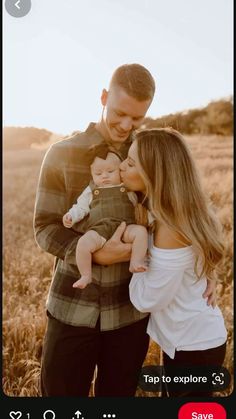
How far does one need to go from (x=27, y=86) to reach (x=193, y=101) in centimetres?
92

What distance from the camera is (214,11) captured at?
7.88 ft

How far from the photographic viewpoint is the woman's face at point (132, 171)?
2010 mm

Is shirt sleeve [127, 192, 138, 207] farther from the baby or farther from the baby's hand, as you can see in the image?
the baby's hand

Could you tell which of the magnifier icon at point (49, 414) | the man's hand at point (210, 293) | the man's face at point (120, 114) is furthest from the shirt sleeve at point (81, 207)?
the magnifier icon at point (49, 414)

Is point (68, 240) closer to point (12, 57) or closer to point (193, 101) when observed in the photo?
point (12, 57)

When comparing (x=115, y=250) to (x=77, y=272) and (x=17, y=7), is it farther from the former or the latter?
(x=17, y=7)

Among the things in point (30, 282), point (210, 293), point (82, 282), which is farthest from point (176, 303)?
point (30, 282)

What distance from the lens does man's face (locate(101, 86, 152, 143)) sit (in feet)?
6.80

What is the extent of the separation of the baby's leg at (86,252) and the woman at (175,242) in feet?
0.63

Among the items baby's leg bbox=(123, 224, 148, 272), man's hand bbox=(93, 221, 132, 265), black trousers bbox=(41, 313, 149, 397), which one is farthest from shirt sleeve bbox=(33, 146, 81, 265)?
black trousers bbox=(41, 313, 149, 397)

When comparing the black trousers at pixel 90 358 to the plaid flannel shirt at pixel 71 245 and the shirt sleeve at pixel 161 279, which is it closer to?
the plaid flannel shirt at pixel 71 245

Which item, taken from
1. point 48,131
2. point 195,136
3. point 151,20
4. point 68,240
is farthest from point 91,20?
point 195,136

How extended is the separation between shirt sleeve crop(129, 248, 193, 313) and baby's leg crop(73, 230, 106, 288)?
0.21 m

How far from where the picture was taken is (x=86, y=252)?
200 centimetres
